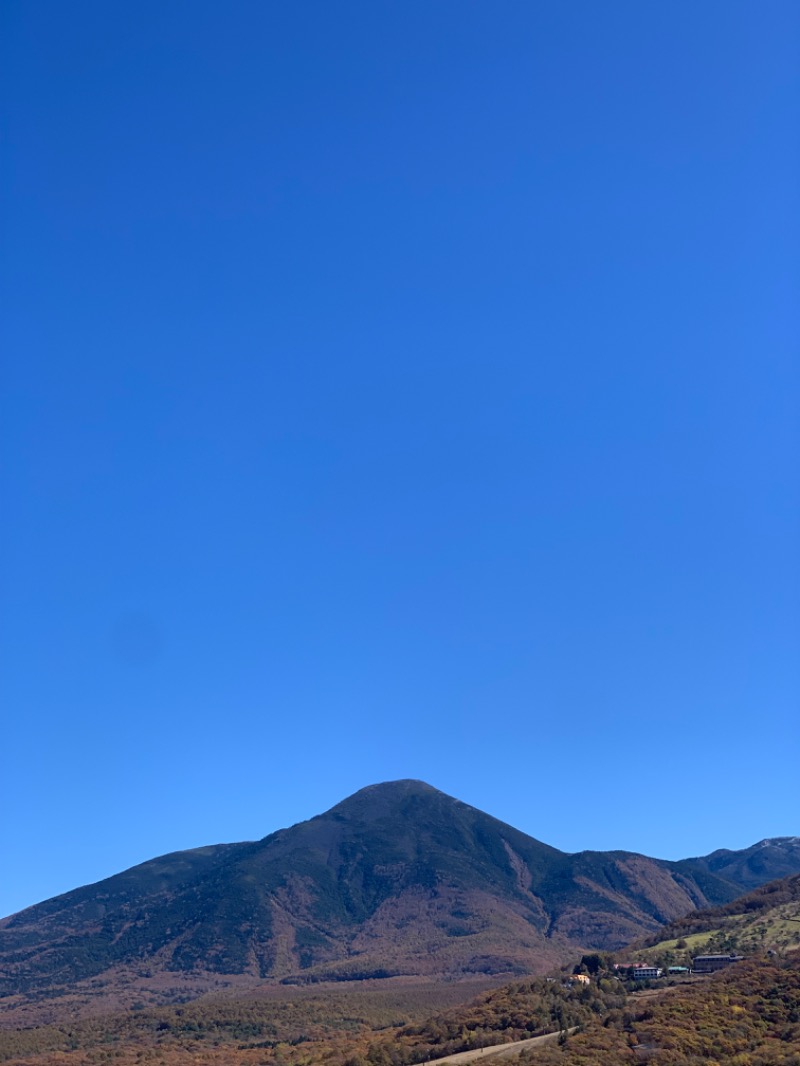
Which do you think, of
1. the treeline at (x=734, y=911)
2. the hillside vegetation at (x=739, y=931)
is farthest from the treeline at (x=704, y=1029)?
the treeline at (x=734, y=911)

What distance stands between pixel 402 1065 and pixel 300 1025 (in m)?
67.7

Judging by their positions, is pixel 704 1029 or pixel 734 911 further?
pixel 734 911

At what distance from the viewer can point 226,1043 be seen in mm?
146375

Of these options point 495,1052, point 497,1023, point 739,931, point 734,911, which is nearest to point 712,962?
point 739,931

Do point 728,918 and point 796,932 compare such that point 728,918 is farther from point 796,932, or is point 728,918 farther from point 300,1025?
point 300,1025

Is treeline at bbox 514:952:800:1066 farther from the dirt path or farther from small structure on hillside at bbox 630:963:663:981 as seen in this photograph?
small structure on hillside at bbox 630:963:663:981

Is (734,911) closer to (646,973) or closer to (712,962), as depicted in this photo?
(712,962)

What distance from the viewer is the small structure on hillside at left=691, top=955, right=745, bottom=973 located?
4611 inches

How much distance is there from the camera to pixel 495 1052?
3543 inches

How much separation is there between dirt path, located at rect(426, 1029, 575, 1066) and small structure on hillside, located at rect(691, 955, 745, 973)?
3026 cm

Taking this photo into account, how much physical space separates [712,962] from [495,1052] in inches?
1543

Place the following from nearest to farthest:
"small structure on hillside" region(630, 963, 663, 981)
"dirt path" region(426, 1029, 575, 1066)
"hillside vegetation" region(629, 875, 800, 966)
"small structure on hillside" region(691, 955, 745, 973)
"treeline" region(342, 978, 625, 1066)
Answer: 1. "dirt path" region(426, 1029, 575, 1066)
2. "treeline" region(342, 978, 625, 1066)
3. "small structure on hillside" region(691, 955, 745, 973)
4. "small structure on hillside" region(630, 963, 663, 981)
5. "hillside vegetation" region(629, 875, 800, 966)

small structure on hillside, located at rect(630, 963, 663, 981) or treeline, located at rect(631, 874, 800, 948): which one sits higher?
treeline, located at rect(631, 874, 800, 948)

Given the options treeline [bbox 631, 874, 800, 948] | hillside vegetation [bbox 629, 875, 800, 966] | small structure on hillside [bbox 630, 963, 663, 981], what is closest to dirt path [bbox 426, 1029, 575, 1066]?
small structure on hillside [bbox 630, 963, 663, 981]
